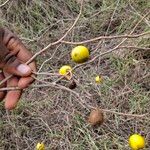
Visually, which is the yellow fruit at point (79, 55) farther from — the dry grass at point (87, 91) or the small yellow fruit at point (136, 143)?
the dry grass at point (87, 91)

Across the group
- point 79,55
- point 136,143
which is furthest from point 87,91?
point 79,55

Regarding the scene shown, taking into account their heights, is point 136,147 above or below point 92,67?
above

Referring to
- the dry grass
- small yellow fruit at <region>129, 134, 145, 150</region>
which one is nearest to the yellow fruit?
small yellow fruit at <region>129, 134, 145, 150</region>

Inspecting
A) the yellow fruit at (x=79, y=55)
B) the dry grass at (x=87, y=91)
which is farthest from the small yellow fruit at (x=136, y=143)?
the dry grass at (x=87, y=91)

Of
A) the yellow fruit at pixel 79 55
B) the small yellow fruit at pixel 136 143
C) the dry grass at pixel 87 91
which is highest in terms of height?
the yellow fruit at pixel 79 55

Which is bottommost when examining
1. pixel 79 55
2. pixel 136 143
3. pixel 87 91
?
pixel 87 91

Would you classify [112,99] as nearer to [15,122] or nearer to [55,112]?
[55,112]

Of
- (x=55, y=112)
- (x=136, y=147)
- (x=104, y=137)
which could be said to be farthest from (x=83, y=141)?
(x=136, y=147)

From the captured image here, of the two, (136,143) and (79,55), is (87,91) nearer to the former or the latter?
(136,143)
